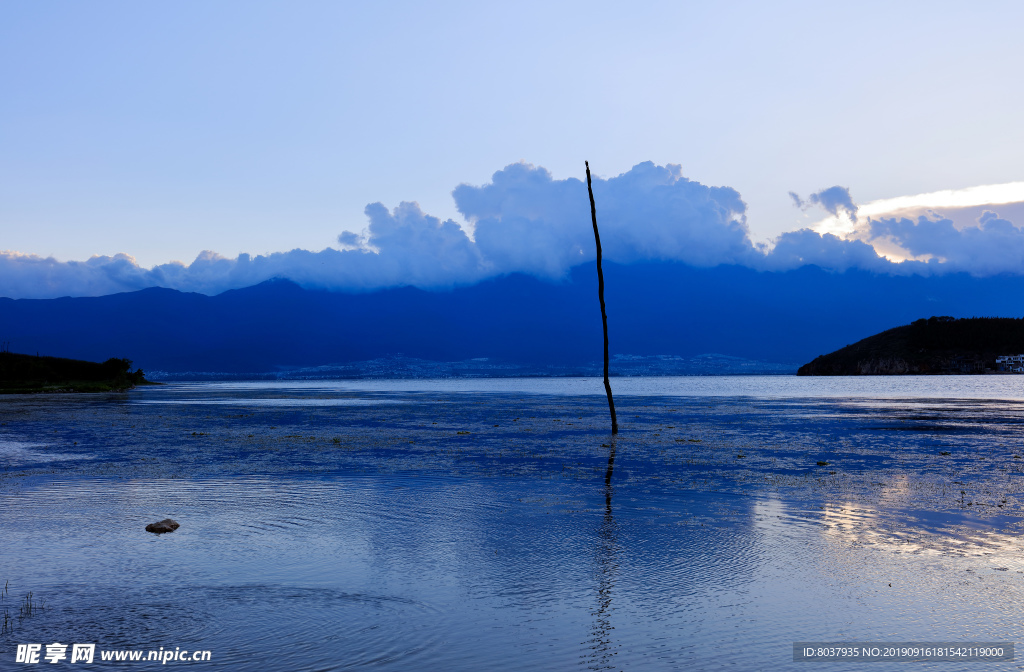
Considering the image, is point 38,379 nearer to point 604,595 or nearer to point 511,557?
point 511,557

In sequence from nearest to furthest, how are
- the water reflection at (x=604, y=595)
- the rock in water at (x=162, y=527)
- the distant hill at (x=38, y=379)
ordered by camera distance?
1. the water reflection at (x=604, y=595)
2. the rock in water at (x=162, y=527)
3. the distant hill at (x=38, y=379)

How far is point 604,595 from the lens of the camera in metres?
13.1

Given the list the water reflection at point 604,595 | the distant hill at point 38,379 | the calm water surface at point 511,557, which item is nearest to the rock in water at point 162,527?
the calm water surface at point 511,557

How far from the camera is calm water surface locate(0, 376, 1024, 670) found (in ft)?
36.5

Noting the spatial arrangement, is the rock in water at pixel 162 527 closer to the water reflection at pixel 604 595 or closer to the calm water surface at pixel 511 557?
the calm water surface at pixel 511 557

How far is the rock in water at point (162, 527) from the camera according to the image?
18.5 meters

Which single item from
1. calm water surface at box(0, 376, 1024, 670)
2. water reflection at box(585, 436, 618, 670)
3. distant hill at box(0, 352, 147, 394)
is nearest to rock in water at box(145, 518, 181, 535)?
calm water surface at box(0, 376, 1024, 670)

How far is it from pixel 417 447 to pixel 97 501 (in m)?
19.3

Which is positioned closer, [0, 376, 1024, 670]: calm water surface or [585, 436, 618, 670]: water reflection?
[585, 436, 618, 670]: water reflection

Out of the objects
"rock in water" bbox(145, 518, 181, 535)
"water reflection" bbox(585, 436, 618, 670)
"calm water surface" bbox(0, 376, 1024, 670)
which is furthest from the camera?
"rock in water" bbox(145, 518, 181, 535)

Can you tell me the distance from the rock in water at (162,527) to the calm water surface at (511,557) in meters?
0.30

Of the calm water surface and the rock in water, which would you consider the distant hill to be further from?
the rock in water

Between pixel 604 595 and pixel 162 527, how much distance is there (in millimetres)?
11821

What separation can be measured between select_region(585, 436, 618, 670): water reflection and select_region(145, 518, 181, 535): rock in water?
10.8 metres
